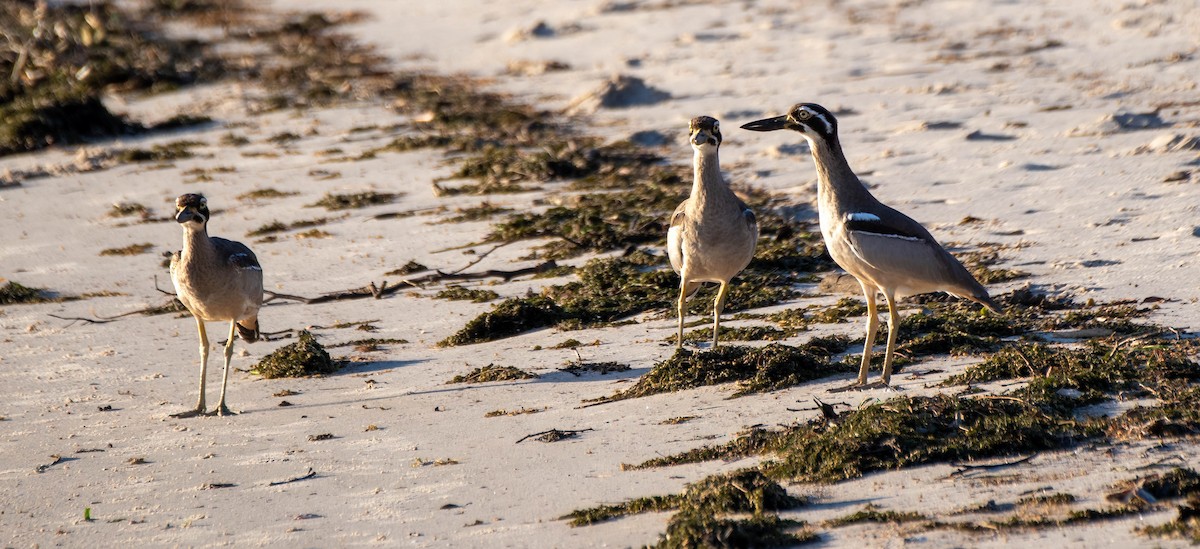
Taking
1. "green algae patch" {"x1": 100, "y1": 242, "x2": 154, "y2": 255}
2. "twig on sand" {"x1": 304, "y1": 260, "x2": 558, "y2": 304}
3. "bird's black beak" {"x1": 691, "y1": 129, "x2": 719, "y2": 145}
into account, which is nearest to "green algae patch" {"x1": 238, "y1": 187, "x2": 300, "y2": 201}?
"green algae patch" {"x1": 100, "y1": 242, "x2": 154, "y2": 255}

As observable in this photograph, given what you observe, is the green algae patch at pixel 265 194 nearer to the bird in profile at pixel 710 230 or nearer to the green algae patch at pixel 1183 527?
the bird in profile at pixel 710 230

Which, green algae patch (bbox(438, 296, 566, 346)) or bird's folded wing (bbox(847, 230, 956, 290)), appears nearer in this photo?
bird's folded wing (bbox(847, 230, 956, 290))

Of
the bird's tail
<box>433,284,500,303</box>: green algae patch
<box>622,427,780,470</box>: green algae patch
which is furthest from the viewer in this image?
<box>433,284,500,303</box>: green algae patch

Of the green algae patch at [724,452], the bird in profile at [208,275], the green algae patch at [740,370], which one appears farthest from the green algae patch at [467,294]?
the green algae patch at [724,452]

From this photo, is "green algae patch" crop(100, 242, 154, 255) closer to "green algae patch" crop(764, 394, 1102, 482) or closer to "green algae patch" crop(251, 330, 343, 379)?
"green algae patch" crop(251, 330, 343, 379)

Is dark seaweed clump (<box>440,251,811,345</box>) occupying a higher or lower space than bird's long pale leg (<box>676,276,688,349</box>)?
lower

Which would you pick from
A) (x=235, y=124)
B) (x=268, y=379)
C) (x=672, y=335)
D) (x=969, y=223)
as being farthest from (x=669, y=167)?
(x=235, y=124)

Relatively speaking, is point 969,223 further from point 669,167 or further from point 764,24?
point 764,24

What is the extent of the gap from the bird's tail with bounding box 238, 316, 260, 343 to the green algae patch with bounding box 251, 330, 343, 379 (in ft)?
1.57

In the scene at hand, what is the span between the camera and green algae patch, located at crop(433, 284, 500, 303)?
984 centimetres

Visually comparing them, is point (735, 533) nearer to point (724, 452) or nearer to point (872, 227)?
point (724, 452)

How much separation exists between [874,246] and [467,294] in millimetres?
3767

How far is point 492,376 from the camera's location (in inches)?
316

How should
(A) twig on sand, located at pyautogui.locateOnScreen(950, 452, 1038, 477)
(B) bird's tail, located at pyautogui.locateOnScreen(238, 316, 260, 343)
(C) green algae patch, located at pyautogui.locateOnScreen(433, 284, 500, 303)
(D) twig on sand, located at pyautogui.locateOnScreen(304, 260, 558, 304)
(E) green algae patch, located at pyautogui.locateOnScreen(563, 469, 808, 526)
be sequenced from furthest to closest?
(D) twig on sand, located at pyautogui.locateOnScreen(304, 260, 558, 304)
(C) green algae patch, located at pyautogui.locateOnScreen(433, 284, 500, 303)
(B) bird's tail, located at pyautogui.locateOnScreen(238, 316, 260, 343)
(A) twig on sand, located at pyautogui.locateOnScreen(950, 452, 1038, 477)
(E) green algae patch, located at pyautogui.locateOnScreen(563, 469, 808, 526)
